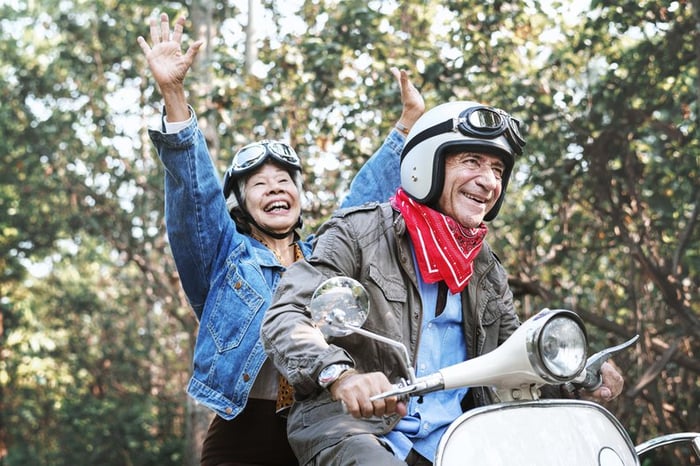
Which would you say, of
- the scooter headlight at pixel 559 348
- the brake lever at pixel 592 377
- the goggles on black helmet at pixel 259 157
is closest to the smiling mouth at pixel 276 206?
the goggles on black helmet at pixel 259 157

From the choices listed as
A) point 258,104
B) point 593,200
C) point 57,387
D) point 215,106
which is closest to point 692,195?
point 593,200

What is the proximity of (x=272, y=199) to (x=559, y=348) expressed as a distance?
1986mm

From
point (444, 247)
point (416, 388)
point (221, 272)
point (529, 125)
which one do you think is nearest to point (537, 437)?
point (416, 388)

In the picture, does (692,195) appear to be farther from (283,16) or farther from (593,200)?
(283,16)

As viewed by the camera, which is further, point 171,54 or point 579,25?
point 579,25

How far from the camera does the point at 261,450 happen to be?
3.54 m

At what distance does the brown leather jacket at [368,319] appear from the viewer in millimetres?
2445

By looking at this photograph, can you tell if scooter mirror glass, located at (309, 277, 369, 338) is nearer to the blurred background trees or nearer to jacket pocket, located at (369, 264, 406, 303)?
jacket pocket, located at (369, 264, 406, 303)

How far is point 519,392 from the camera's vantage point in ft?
7.71

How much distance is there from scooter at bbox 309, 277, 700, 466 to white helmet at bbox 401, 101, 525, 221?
2.53 feet

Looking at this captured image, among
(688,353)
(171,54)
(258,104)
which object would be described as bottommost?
(688,353)

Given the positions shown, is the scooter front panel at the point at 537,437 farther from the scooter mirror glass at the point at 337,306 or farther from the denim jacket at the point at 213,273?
the denim jacket at the point at 213,273

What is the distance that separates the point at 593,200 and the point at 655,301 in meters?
1.05

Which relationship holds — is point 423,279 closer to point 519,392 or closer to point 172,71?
point 519,392
